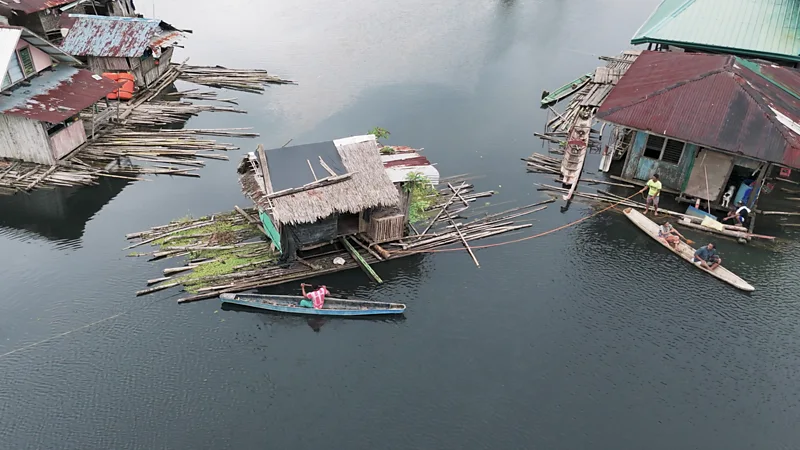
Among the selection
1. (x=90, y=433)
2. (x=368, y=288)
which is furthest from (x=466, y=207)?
(x=90, y=433)

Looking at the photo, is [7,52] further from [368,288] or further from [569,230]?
[569,230]

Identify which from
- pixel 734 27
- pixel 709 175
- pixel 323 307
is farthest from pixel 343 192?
pixel 734 27

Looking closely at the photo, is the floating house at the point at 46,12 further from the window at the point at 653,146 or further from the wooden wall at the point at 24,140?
the window at the point at 653,146

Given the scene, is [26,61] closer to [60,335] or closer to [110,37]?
[110,37]

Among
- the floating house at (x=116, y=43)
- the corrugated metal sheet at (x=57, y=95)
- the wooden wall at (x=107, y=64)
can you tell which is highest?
the floating house at (x=116, y=43)

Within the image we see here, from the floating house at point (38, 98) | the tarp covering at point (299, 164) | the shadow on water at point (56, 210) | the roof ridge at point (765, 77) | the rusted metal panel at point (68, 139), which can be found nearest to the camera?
the tarp covering at point (299, 164)

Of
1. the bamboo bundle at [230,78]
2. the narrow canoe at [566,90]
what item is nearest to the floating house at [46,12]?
the bamboo bundle at [230,78]
